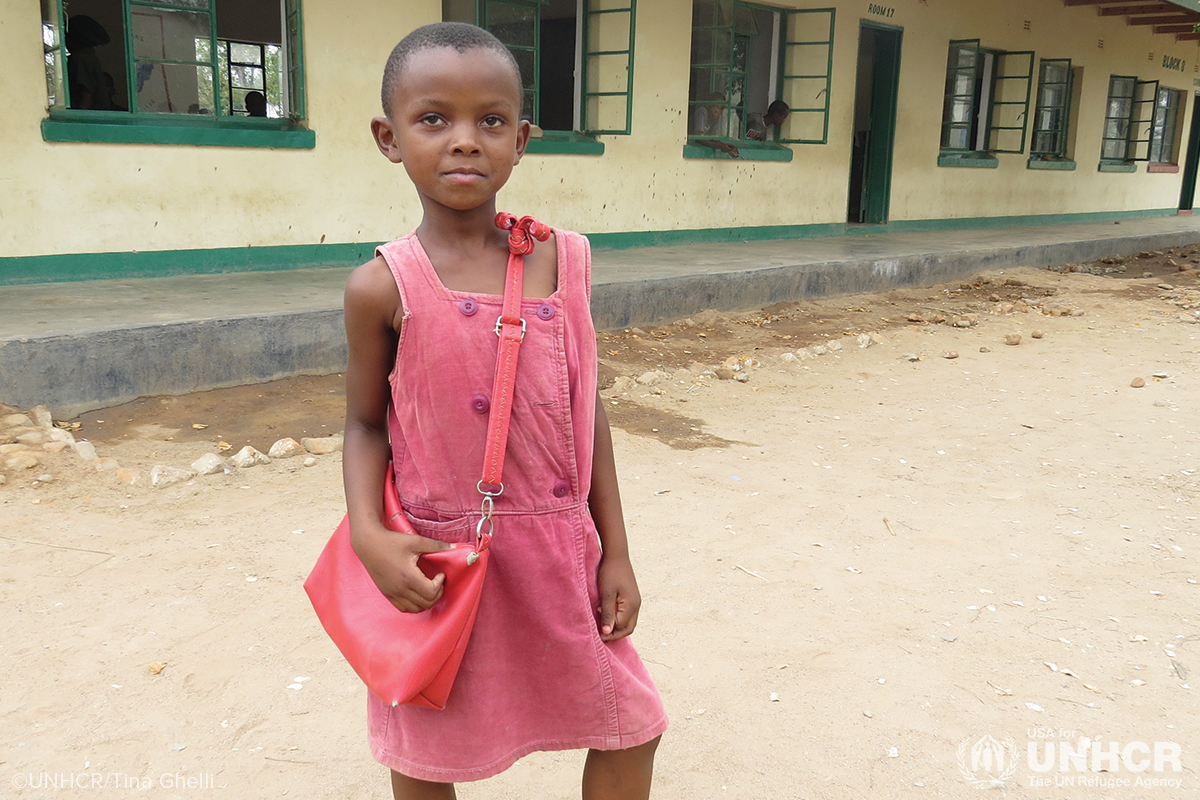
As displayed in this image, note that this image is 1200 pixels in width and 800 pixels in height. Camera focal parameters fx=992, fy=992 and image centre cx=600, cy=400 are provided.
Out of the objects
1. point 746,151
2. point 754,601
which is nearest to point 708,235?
point 746,151

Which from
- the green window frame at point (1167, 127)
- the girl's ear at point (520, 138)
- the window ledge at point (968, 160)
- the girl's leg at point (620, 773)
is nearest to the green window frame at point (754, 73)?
the window ledge at point (968, 160)

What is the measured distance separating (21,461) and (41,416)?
0.49 metres

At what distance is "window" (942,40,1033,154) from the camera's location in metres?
11.5

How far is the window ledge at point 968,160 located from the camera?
449 inches

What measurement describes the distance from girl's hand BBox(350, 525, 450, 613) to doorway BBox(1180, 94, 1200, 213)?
1984 centimetres

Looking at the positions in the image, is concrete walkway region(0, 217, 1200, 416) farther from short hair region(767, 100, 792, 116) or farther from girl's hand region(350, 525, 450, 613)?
girl's hand region(350, 525, 450, 613)

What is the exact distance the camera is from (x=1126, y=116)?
1500cm

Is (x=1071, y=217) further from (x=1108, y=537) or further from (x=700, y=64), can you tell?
(x=1108, y=537)

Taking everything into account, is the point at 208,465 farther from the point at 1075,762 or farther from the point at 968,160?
the point at 968,160

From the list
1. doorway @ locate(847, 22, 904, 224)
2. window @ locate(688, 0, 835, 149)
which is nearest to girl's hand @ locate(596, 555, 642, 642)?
window @ locate(688, 0, 835, 149)

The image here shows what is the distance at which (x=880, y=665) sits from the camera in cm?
226

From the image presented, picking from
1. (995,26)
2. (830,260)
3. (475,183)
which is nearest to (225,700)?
(475,183)

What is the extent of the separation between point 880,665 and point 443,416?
1444mm

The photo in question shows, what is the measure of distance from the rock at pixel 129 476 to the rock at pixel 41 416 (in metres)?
0.60
